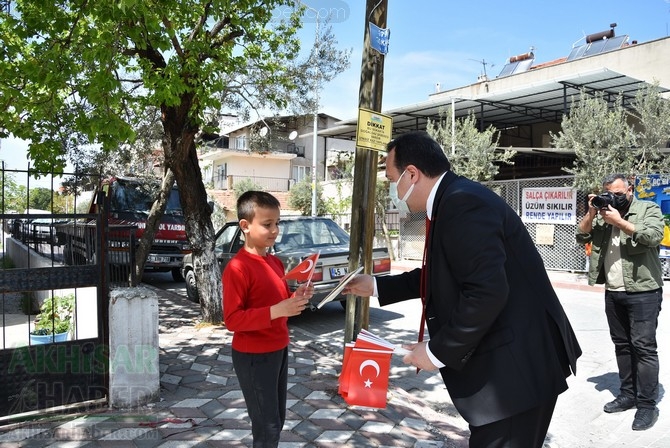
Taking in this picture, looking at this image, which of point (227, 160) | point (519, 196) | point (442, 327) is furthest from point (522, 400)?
point (227, 160)

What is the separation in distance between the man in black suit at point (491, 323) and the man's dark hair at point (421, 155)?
0.08 meters

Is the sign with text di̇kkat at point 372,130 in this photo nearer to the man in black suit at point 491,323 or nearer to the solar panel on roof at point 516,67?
the man in black suit at point 491,323

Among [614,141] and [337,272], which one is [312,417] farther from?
[614,141]

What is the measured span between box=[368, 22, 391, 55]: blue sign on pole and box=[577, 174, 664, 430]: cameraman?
7.48 ft

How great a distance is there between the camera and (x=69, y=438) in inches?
139

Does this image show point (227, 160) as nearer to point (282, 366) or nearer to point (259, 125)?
point (259, 125)

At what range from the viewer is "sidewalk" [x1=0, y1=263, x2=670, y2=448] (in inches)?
141

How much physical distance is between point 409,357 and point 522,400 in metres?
0.44

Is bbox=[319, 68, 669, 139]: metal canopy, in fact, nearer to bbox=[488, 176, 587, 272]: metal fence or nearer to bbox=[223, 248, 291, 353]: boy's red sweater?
bbox=[488, 176, 587, 272]: metal fence

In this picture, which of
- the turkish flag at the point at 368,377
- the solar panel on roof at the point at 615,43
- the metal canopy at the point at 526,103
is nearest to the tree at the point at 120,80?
the turkish flag at the point at 368,377

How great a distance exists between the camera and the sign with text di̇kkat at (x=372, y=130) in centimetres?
444

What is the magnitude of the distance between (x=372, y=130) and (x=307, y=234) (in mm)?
4332

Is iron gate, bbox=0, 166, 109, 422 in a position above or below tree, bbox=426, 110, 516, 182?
below

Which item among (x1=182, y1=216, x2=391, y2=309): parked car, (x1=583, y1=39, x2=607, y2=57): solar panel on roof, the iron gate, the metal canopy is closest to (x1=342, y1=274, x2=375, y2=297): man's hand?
the iron gate
